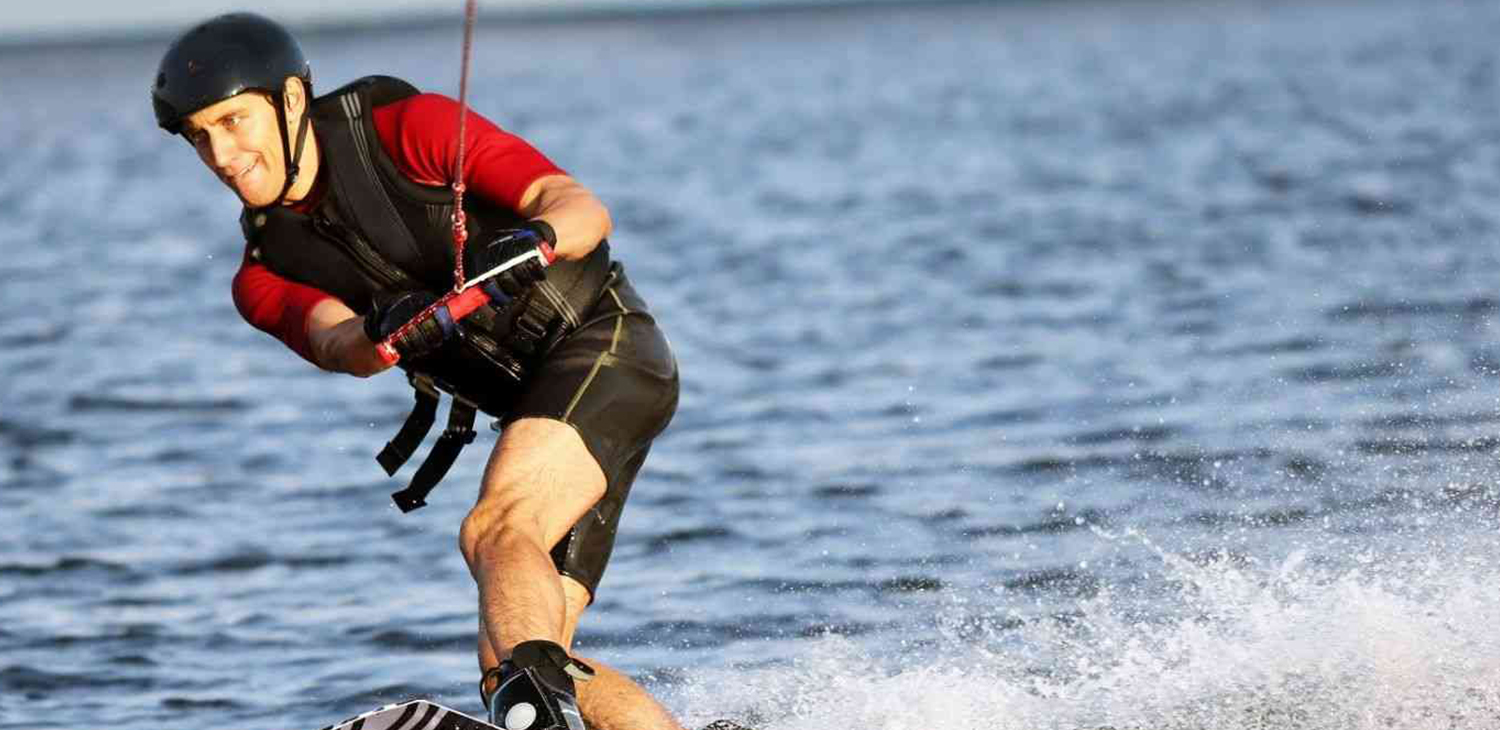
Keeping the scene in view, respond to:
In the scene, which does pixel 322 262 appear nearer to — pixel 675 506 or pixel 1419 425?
pixel 675 506

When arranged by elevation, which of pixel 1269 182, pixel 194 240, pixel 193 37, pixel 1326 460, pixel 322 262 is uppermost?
pixel 193 37

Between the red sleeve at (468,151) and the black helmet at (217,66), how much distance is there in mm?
355

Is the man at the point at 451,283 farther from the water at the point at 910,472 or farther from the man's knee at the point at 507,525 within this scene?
the water at the point at 910,472

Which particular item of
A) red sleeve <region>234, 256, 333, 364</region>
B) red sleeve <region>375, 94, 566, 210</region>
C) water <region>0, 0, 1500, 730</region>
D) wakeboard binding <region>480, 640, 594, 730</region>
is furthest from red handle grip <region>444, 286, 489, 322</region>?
water <region>0, 0, 1500, 730</region>

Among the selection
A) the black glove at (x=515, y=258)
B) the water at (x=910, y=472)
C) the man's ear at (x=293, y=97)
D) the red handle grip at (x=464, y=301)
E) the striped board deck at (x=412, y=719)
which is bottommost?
the water at (x=910, y=472)

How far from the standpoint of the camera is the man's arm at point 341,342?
5.92 m

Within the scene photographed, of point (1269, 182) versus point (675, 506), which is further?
point (1269, 182)

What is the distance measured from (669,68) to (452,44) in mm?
52914

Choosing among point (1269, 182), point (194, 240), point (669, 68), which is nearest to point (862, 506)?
point (1269, 182)

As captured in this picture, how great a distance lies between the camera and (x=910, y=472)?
11562 mm

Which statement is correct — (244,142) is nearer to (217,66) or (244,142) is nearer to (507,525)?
(217,66)

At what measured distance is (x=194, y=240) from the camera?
93.6ft

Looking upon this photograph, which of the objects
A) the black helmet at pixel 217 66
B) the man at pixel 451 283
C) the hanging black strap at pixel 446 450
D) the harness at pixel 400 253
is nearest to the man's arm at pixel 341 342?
the man at pixel 451 283

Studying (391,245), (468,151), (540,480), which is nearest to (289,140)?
(391,245)
